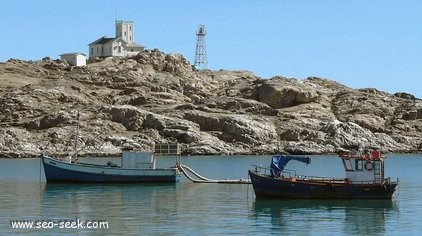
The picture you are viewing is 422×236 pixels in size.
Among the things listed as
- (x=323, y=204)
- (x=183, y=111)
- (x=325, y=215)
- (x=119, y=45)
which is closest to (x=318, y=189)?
(x=323, y=204)

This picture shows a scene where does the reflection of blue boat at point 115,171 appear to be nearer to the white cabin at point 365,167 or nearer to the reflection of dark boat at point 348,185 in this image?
the reflection of dark boat at point 348,185

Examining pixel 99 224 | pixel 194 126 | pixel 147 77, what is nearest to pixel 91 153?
pixel 194 126

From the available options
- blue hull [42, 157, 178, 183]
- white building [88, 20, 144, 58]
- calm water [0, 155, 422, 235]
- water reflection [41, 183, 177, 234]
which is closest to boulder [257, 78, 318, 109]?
white building [88, 20, 144, 58]

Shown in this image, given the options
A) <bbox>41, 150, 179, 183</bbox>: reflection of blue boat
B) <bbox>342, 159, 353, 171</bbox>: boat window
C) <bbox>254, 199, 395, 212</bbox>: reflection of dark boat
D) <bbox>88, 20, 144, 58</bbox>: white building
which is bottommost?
<bbox>254, 199, 395, 212</bbox>: reflection of dark boat

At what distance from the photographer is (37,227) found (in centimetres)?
4594

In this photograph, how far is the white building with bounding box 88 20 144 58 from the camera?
18800cm

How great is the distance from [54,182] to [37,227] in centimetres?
3343

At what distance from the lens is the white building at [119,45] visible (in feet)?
617

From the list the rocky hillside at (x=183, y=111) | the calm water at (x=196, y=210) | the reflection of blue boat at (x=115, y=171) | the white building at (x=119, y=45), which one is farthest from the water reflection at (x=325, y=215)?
the white building at (x=119, y=45)

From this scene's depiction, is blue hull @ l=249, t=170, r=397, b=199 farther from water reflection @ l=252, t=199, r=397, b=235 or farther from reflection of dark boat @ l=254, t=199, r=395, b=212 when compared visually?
water reflection @ l=252, t=199, r=397, b=235

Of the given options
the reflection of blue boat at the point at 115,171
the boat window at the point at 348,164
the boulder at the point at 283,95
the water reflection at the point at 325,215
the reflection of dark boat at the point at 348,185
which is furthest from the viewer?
the boulder at the point at 283,95

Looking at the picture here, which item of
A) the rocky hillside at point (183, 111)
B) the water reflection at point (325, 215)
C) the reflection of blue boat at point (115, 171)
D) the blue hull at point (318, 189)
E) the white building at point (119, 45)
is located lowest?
the water reflection at point (325, 215)

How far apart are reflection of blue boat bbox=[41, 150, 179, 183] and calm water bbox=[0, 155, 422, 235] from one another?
117cm

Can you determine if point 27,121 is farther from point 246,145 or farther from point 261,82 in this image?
point 261,82
